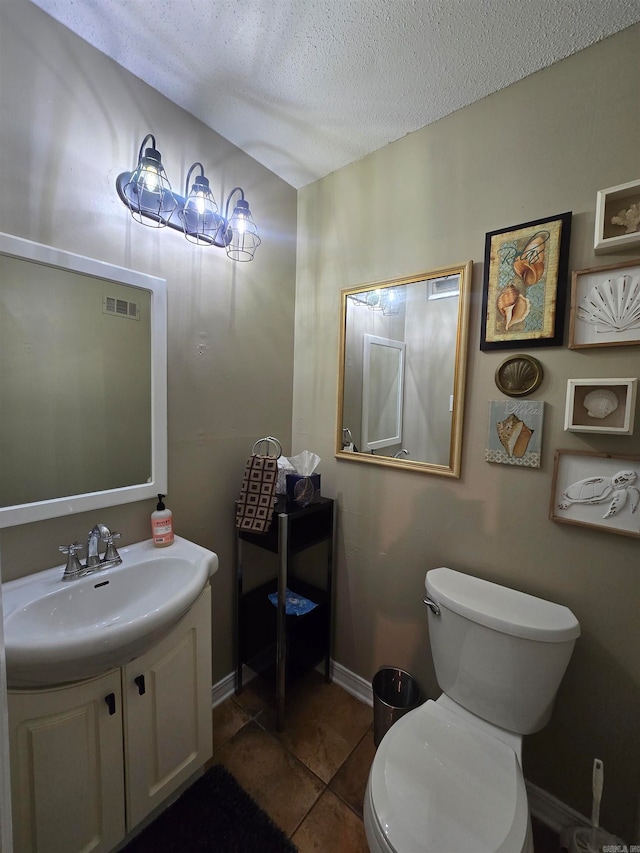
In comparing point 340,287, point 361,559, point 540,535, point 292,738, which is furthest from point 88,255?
point 292,738

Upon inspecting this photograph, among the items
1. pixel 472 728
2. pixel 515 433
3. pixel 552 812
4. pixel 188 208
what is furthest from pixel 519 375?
pixel 552 812

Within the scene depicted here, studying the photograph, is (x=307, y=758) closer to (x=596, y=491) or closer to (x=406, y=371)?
(x=596, y=491)

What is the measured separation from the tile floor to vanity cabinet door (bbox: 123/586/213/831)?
21 centimetres

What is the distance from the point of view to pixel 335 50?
1065mm

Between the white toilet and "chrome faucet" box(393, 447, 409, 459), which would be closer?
the white toilet

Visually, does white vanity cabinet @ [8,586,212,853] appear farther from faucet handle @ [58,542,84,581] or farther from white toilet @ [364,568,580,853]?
white toilet @ [364,568,580,853]

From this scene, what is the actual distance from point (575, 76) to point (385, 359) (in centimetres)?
103

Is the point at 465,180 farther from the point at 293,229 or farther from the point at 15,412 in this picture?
the point at 15,412

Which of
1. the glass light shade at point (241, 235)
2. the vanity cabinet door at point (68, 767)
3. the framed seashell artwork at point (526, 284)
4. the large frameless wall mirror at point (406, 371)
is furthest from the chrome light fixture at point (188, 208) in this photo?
the vanity cabinet door at point (68, 767)

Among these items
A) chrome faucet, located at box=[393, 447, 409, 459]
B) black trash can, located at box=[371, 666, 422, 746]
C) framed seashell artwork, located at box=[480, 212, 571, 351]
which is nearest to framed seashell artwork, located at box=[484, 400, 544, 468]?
A: framed seashell artwork, located at box=[480, 212, 571, 351]

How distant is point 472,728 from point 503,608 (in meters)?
0.36

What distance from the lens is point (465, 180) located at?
1.25 meters

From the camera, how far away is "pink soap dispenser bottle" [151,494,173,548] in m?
1.22

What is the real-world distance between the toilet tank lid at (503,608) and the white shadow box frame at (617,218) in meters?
1.08
